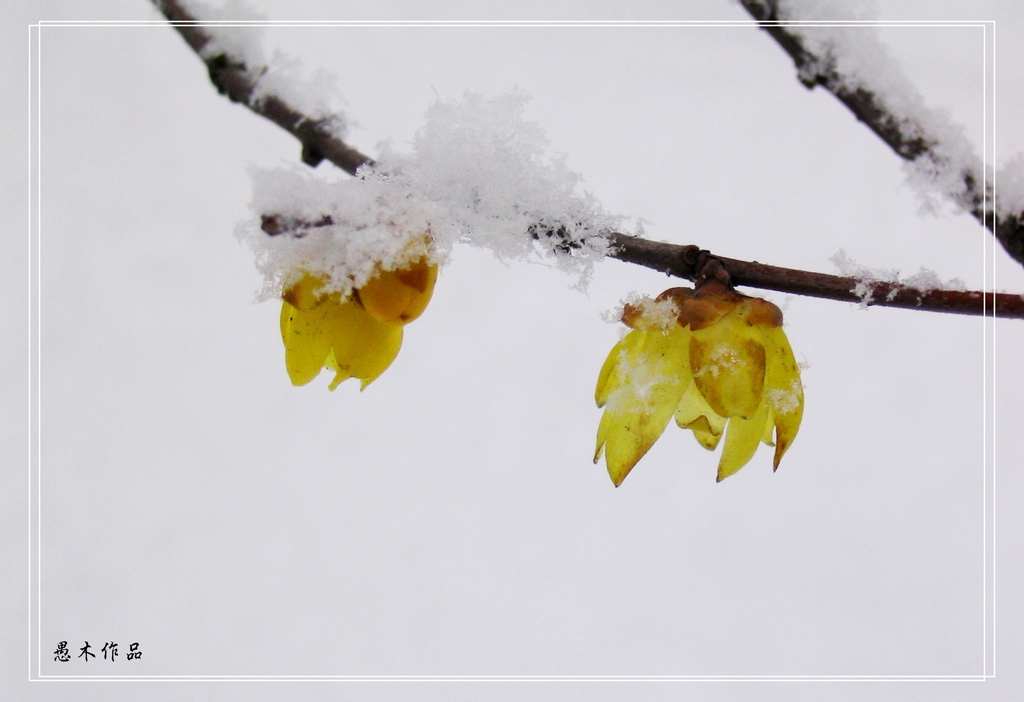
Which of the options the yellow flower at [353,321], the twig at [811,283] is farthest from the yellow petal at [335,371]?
the twig at [811,283]

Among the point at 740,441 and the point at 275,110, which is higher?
the point at 275,110

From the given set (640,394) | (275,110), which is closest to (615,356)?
(640,394)

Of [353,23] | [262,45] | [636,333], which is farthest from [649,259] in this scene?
[353,23]

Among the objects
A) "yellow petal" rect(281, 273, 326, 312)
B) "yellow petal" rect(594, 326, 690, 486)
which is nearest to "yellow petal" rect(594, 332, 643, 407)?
"yellow petal" rect(594, 326, 690, 486)

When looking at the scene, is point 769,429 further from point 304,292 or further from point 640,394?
point 304,292

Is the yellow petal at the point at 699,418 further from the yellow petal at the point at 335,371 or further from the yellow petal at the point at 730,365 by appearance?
the yellow petal at the point at 335,371
